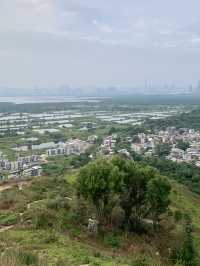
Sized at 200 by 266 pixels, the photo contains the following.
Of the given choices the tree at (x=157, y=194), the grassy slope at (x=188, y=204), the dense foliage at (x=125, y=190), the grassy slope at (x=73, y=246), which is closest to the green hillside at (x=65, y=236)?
the grassy slope at (x=73, y=246)

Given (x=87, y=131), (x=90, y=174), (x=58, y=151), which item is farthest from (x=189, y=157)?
(x=90, y=174)

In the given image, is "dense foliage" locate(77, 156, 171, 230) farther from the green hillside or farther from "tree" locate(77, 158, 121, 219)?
the green hillside

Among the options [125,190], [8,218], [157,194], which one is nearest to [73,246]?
[8,218]

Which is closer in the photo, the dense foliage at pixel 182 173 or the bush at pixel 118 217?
the bush at pixel 118 217

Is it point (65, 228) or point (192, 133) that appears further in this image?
point (192, 133)

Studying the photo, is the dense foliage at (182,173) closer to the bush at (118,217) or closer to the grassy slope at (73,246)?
the bush at (118,217)

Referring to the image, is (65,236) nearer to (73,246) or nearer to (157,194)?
(73,246)

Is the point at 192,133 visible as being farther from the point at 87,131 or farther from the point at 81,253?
the point at 81,253

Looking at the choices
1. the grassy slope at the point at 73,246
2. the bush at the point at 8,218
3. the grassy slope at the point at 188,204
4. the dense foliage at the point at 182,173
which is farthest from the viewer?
the dense foliage at the point at 182,173
